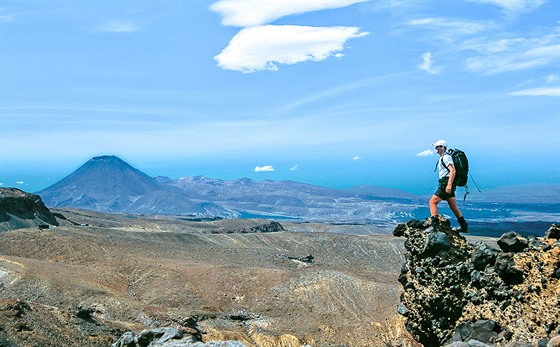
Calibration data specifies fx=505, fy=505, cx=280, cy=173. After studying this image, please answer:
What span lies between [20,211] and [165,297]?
187 ft

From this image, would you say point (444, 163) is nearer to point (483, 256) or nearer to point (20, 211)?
point (483, 256)

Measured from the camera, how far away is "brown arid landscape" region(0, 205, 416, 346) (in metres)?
29.7

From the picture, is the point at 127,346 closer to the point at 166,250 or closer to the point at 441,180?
the point at 441,180

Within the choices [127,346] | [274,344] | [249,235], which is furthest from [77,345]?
[249,235]

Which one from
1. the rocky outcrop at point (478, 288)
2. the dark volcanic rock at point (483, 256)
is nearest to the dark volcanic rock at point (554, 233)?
the rocky outcrop at point (478, 288)

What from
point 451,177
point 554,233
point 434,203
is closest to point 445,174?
point 451,177

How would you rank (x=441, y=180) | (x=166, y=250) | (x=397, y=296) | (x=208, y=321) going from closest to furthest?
(x=441, y=180) < (x=208, y=321) < (x=397, y=296) < (x=166, y=250)

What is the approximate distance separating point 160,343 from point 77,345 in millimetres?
9836

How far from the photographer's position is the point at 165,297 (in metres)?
44.2

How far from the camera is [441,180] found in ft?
65.6

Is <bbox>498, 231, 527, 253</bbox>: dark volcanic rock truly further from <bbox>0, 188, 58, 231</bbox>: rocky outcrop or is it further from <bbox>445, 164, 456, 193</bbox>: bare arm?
<bbox>0, 188, 58, 231</bbox>: rocky outcrop

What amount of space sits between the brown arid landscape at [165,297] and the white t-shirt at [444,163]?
12665mm

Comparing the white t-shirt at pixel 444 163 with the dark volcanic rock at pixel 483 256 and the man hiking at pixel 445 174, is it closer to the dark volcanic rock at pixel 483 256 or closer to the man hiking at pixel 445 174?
A: the man hiking at pixel 445 174

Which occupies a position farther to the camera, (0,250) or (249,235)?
(249,235)
